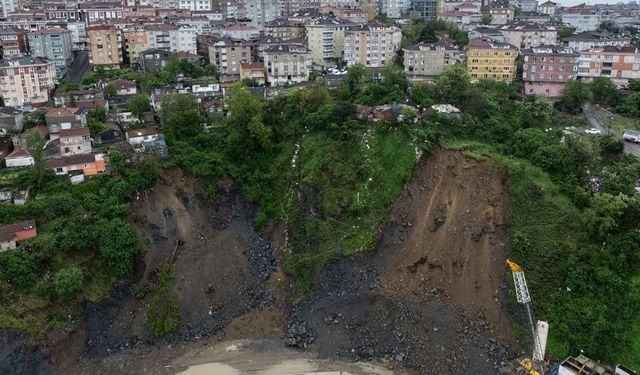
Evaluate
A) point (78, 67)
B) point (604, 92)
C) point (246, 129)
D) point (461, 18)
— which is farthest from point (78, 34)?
point (604, 92)

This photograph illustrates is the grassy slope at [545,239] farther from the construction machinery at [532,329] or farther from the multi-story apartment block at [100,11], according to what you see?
the multi-story apartment block at [100,11]

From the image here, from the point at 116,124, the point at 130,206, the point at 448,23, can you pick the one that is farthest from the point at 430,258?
the point at 448,23

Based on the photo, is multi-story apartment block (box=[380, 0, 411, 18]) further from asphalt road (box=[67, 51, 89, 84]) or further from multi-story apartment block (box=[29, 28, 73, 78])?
multi-story apartment block (box=[29, 28, 73, 78])

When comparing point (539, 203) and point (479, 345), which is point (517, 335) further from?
point (539, 203)

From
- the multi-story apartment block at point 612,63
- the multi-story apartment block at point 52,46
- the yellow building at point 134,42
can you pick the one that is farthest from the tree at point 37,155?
the multi-story apartment block at point 612,63

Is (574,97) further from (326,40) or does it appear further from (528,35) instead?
(326,40)

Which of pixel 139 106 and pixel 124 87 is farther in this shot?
pixel 124 87
